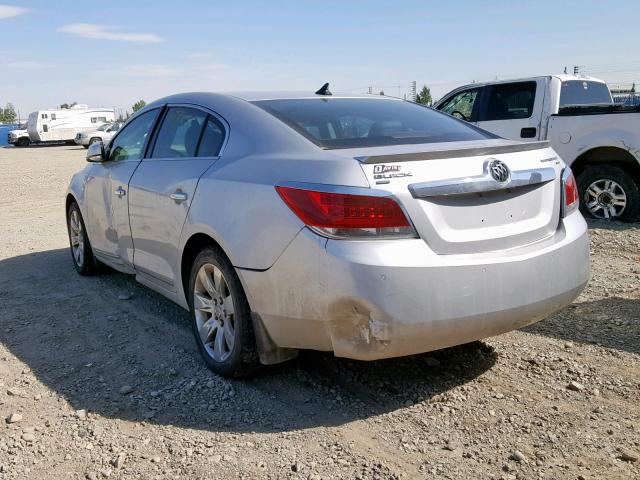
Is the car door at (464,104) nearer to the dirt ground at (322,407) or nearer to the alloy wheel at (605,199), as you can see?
the alloy wheel at (605,199)

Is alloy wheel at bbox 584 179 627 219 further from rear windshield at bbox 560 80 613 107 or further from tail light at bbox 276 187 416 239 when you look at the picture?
tail light at bbox 276 187 416 239

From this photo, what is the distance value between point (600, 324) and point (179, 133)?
3.09m

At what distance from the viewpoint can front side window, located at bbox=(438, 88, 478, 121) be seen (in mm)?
9648

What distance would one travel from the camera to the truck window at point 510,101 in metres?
9.03

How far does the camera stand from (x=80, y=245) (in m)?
6.19

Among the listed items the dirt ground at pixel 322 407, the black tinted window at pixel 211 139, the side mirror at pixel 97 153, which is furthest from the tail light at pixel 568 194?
the side mirror at pixel 97 153

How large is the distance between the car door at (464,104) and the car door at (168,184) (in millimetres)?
5933

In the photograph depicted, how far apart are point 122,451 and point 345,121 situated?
6.91 ft

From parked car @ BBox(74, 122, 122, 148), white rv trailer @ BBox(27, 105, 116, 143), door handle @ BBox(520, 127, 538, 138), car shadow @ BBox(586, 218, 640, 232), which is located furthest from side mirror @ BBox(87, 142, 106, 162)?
white rv trailer @ BBox(27, 105, 116, 143)

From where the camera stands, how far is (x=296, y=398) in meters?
3.53

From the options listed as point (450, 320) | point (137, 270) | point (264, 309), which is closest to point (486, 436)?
point (450, 320)

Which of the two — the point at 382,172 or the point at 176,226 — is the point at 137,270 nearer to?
the point at 176,226

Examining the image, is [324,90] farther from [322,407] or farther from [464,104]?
[464,104]

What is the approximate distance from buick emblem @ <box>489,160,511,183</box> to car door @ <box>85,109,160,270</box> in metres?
2.67
